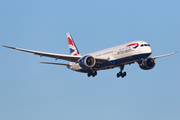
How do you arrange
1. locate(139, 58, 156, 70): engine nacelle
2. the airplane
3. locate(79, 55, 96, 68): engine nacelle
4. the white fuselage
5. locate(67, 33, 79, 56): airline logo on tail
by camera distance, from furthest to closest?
locate(67, 33, 79, 56): airline logo on tail
locate(139, 58, 156, 70): engine nacelle
locate(79, 55, 96, 68): engine nacelle
the airplane
the white fuselage

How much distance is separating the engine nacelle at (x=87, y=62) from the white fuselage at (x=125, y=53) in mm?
2654

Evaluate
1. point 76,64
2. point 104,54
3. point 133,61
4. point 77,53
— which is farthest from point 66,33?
point 133,61

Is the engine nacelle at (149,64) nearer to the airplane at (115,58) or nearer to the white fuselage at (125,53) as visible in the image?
the airplane at (115,58)

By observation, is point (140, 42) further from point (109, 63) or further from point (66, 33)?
point (66, 33)

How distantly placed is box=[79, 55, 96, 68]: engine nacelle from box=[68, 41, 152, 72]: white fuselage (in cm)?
265

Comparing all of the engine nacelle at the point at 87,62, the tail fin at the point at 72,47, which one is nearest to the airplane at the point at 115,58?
the engine nacelle at the point at 87,62

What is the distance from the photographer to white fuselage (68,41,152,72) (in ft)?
173

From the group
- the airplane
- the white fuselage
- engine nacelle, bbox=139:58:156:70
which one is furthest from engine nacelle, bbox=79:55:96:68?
engine nacelle, bbox=139:58:156:70

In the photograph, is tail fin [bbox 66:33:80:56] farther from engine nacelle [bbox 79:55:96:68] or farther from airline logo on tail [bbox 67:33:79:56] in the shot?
engine nacelle [bbox 79:55:96:68]

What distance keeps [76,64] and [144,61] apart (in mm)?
13242

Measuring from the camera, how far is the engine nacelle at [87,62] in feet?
178

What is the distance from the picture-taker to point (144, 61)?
179 ft

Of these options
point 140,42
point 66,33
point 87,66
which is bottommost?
point 87,66

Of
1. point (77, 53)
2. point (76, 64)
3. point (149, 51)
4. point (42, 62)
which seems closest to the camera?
point (149, 51)
